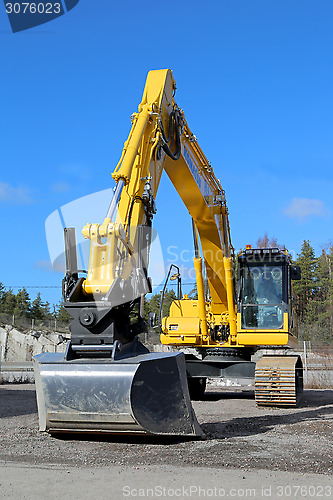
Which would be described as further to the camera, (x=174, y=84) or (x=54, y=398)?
(x=174, y=84)

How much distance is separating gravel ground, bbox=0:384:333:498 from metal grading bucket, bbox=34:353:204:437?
28 cm


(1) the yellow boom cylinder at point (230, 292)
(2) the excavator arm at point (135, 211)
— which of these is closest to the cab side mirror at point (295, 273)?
(1) the yellow boom cylinder at point (230, 292)

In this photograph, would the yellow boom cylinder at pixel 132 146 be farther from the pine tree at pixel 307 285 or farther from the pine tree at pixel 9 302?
the pine tree at pixel 9 302

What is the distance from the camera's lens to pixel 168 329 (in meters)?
12.4

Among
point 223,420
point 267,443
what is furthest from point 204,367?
point 267,443

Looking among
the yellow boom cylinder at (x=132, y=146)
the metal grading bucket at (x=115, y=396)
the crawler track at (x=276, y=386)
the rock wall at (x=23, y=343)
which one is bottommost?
the rock wall at (x=23, y=343)

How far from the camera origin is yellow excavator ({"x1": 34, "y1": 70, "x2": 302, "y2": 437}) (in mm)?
6164

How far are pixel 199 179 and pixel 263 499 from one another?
767 centimetres

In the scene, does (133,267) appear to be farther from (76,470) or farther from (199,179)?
(199,179)

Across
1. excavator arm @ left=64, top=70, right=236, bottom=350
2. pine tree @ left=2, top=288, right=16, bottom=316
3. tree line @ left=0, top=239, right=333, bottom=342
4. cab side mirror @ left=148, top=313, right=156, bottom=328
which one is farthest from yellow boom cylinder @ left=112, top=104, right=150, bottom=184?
pine tree @ left=2, top=288, right=16, bottom=316
